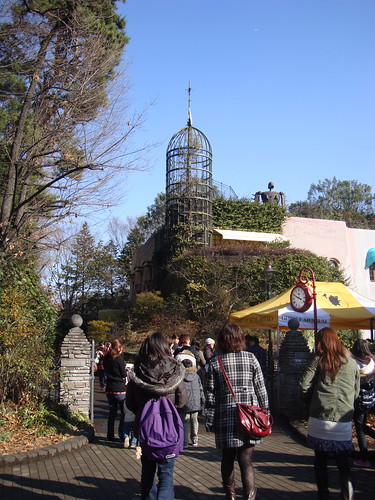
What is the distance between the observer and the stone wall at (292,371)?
33.5 feet

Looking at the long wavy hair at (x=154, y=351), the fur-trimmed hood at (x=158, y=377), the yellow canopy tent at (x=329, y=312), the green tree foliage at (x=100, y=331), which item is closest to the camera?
the fur-trimmed hood at (x=158, y=377)

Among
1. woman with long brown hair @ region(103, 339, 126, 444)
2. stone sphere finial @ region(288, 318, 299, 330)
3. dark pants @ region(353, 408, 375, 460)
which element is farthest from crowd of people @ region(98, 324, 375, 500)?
stone sphere finial @ region(288, 318, 299, 330)

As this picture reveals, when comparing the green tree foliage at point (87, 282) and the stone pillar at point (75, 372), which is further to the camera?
the green tree foliage at point (87, 282)

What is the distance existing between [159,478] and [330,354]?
189 cm

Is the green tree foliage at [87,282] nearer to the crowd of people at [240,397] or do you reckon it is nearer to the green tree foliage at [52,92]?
the green tree foliage at [52,92]

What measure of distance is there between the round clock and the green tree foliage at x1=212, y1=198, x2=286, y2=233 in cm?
1500

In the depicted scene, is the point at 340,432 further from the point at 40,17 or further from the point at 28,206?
the point at 40,17

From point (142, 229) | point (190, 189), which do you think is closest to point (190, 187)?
point (190, 189)

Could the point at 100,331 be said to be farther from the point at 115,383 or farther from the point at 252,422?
the point at 252,422

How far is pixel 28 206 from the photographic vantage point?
41.2 ft

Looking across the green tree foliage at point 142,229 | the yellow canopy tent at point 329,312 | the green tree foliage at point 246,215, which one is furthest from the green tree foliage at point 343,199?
Result: the yellow canopy tent at point 329,312

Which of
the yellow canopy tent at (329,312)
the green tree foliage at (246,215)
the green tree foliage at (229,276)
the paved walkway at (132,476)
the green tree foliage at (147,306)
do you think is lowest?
the paved walkway at (132,476)

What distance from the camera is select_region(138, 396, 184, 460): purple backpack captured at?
13.2ft

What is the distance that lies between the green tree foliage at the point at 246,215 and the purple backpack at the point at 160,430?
21505mm
